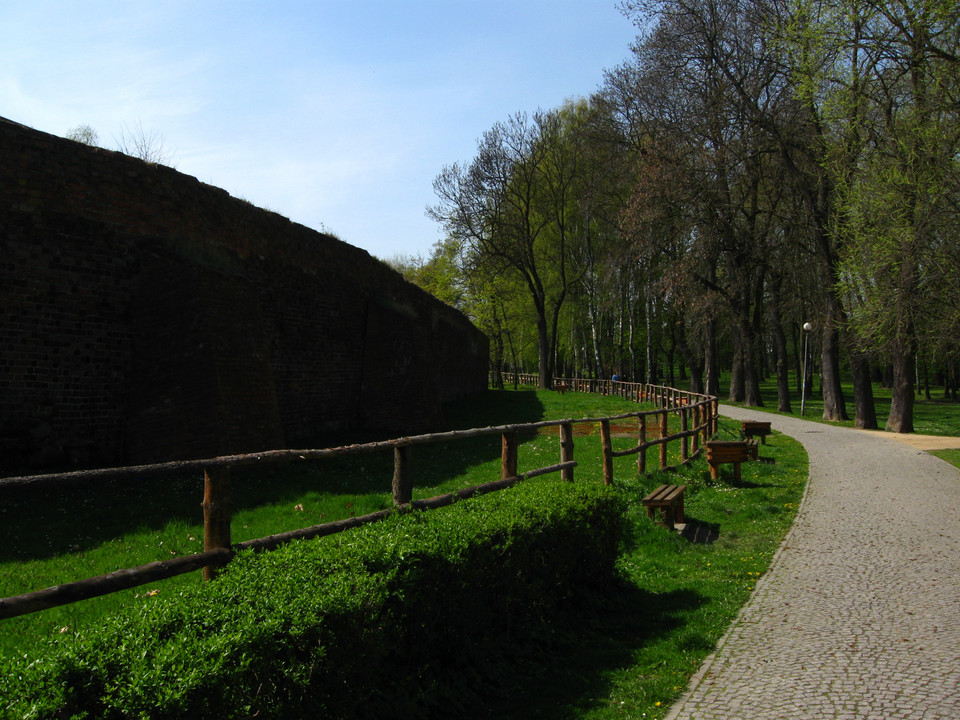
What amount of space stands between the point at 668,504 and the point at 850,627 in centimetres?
317

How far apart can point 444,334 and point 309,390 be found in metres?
14.5

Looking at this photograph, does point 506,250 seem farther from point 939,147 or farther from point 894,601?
point 894,601

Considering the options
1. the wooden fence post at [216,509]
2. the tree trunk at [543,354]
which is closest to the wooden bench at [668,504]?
the wooden fence post at [216,509]

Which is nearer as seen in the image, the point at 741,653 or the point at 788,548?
the point at 741,653

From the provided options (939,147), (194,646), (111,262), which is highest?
(939,147)

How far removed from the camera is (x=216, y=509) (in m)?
3.94

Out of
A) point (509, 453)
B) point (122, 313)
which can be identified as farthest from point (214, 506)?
point (122, 313)

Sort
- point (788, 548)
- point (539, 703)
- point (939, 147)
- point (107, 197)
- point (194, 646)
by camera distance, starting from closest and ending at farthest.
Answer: point (194, 646) < point (539, 703) < point (788, 548) < point (107, 197) < point (939, 147)

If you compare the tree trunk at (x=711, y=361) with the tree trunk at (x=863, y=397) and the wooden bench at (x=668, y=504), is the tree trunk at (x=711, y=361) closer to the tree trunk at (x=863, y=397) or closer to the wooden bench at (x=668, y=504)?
the tree trunk at (x=863, y=397)

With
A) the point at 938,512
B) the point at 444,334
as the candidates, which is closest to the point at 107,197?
the point at 938,512

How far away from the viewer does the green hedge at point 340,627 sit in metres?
2.50

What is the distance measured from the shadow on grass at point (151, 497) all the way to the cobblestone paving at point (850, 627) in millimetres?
4308

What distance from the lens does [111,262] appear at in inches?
373

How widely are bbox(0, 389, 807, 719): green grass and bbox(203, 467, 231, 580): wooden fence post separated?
850 millimetres
